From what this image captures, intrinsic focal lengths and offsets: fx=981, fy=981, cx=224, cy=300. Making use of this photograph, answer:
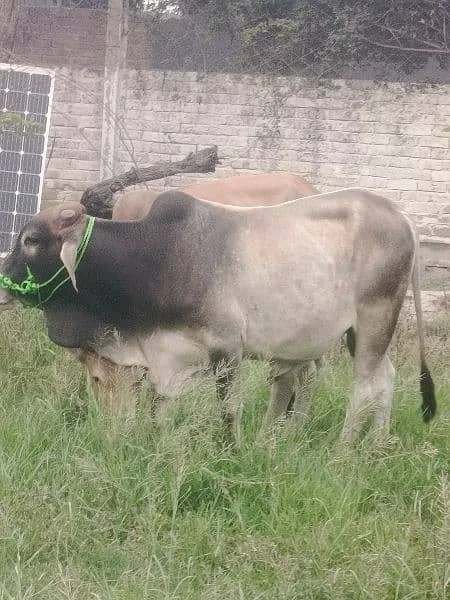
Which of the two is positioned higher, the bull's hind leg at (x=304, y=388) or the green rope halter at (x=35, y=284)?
the green rope halter at (x=35, y=284)

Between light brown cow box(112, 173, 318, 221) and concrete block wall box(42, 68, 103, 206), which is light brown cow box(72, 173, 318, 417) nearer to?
light brown cow box(112, 173, 318, 221)

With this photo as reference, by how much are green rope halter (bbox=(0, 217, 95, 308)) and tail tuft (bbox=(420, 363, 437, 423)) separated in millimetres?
1641

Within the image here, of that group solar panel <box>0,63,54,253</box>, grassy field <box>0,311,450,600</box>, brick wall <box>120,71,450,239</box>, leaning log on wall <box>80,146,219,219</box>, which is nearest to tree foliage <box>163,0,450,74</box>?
brick wall <box>120,71,450,239</box>

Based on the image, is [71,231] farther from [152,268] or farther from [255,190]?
[255,190]

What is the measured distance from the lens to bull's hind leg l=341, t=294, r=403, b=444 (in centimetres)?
439

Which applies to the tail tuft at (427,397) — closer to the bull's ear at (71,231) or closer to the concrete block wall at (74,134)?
the bull's ear at (71,231)

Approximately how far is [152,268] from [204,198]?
5.25ft

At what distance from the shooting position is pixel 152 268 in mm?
4168

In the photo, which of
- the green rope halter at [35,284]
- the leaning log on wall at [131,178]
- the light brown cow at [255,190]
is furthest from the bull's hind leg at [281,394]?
the leaning log on wall at [131,178]

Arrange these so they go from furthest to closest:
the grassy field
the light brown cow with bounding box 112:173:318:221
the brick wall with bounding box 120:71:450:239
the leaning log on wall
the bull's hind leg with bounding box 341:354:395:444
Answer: the brick wall with bounding box 120:71:450:239 → the leaning log on wall → the light brown cow with bounding box 112:173:318:221 → the bull's hind leg with bounding box 341:354:395:444 → the grassy field

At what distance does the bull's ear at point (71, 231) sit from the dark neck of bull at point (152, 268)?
0.07 meters

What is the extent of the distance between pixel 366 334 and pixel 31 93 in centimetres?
426

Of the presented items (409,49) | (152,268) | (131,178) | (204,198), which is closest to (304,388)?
(152,268)

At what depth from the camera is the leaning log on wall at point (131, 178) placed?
6.28 metres
